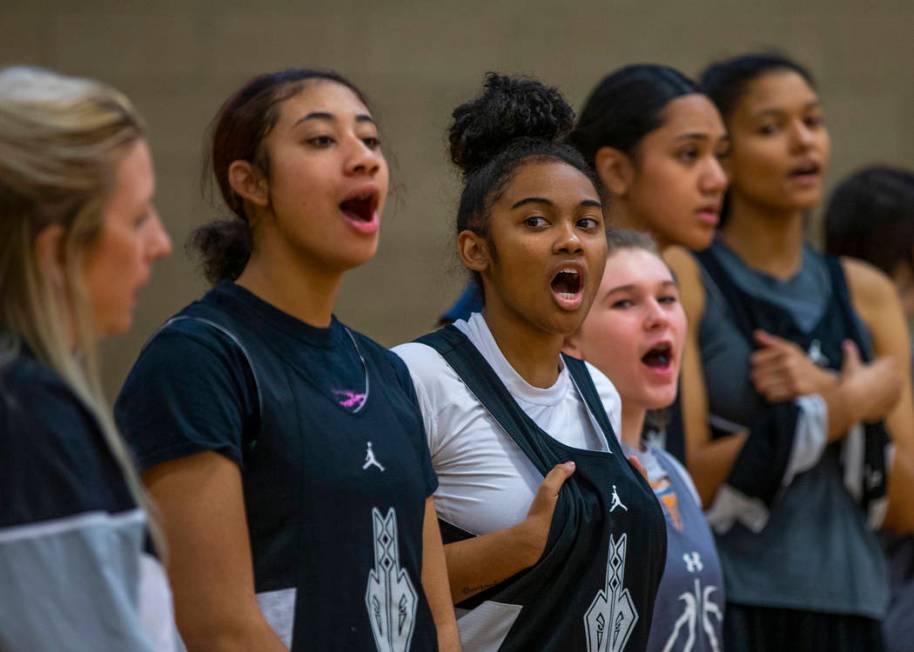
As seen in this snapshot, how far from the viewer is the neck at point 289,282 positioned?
2.33 m

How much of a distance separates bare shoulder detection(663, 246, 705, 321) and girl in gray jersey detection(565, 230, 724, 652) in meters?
0.45

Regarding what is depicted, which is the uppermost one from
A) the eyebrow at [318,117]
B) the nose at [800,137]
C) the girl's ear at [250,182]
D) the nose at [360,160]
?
the eyebrow at [318,117]

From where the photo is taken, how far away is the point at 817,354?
3.71 meters

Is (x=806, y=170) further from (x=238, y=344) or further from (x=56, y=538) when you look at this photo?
(x=56, y=538)

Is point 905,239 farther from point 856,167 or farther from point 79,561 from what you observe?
point 79,561

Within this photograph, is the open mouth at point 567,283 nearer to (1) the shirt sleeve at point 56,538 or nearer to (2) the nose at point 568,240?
(2) the nose at point 568,240

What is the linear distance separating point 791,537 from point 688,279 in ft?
2.05

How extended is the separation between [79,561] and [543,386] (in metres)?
1.22

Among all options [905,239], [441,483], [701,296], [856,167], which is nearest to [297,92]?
[441,483]

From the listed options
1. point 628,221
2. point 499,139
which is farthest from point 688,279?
point 499,139

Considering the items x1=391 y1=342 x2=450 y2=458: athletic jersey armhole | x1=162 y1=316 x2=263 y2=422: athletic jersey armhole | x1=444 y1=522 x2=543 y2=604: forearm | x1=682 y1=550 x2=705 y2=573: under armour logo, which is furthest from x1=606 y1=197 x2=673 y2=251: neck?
x1=162 y1=316 x2=263 y2=422: athletic jersey armhole

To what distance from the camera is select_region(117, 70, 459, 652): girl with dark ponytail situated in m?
2.08

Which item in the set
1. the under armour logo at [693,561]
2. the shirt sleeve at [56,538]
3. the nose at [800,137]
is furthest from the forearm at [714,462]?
the shirt sleeve at [56,538]

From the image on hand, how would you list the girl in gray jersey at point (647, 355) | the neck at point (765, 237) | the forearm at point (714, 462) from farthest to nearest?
the neck at point (765, 237), the forearm at point (714, 462), the girl in gray jersey at point (647, 355)
